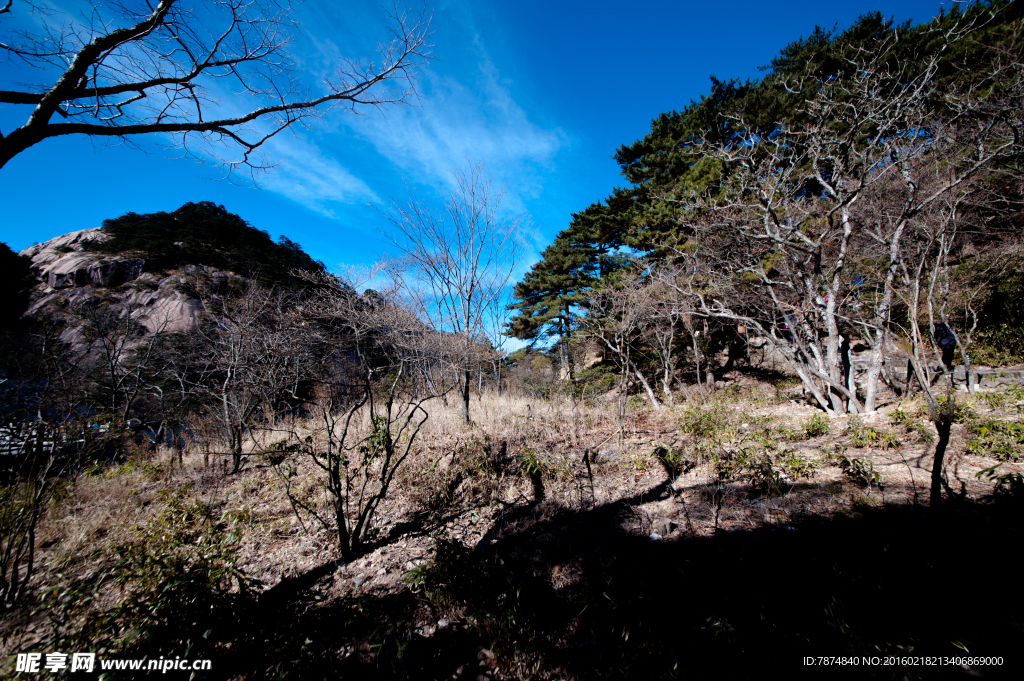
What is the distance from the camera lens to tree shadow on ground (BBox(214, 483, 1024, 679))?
69.4 inches

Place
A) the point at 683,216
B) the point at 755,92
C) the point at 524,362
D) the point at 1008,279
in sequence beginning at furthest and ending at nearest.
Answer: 1. the point at 524,362
2. the point at 755,92
3. the point at 683,216
4. the point at 1008,279

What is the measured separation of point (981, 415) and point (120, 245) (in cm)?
3569

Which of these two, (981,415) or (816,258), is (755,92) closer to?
(816,258)

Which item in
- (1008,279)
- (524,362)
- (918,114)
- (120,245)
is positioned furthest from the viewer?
(120,245)

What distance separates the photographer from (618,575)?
264 centimetres

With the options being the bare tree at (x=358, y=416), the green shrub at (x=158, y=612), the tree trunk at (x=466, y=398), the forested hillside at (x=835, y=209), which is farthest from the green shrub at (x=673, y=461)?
the green shrub at (x=158, y=612)

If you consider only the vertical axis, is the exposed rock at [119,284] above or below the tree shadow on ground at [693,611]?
above

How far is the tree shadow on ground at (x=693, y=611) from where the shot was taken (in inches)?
69.4

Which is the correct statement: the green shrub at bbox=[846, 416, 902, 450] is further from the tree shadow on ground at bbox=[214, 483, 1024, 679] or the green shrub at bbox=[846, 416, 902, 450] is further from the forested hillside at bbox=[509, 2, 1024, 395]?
the tree shadow on ground at bbox=[214, 483, 1024, 679]

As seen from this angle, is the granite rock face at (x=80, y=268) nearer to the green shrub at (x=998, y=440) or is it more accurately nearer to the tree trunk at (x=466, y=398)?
the tree trunk at (x=466, y=398)

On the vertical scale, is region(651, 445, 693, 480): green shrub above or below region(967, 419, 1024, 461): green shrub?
below

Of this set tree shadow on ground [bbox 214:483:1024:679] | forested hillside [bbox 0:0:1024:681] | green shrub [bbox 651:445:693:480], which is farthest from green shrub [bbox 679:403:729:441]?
tree shadow on ground [bbox 214:483:1024:679]

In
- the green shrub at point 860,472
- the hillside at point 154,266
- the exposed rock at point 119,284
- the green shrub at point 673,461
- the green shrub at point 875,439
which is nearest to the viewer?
the green shrub at point 860,472

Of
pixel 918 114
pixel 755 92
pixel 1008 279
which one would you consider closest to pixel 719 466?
pixel 918 114
